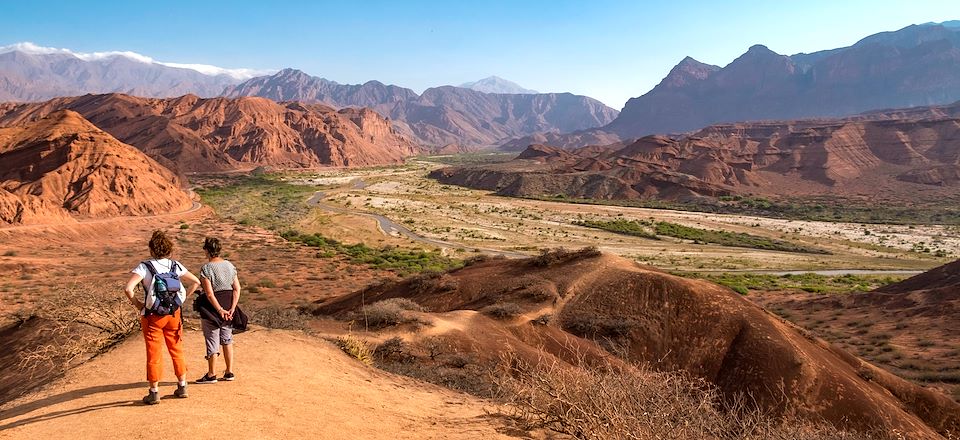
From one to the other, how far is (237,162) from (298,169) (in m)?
16.1

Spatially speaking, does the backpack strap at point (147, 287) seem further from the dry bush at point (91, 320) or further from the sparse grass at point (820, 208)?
the sparse grass at point (820, 208)

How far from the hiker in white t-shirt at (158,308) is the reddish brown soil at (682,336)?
26.3 feet

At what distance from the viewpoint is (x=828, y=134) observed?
12394 cm

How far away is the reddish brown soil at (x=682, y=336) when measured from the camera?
13.2 metres

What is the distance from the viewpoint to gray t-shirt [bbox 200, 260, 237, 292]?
725 cm

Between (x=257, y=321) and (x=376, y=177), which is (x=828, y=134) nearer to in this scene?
(x=376, y=177)

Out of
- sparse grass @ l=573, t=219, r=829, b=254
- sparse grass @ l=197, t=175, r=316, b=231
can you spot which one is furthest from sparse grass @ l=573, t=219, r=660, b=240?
sparse grass @ l=197, t=175, r=316, b=231

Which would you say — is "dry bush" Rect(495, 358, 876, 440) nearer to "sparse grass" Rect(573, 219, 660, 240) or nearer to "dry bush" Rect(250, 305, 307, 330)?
"dry bush" Rect(250, 305, 307, 330)

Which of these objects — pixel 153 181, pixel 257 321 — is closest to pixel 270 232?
pixel 153 181

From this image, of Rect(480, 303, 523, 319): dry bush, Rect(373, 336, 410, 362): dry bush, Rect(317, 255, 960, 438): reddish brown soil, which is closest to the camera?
Rect(373, 336, 410, 362): dry bush

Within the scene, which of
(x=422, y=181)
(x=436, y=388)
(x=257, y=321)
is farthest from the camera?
(x=422, y=181)

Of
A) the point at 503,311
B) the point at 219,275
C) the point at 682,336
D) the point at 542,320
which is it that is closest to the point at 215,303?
the point at 219,275

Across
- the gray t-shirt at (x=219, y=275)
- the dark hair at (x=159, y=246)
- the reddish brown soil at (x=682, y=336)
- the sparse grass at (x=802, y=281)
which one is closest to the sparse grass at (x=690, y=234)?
the sparse grass at (x=802, y=281)

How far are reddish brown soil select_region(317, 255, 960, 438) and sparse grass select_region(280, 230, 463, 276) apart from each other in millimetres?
17184
